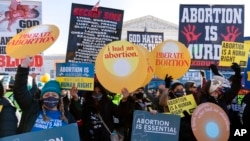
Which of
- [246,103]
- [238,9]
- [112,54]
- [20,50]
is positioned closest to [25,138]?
[20,50]

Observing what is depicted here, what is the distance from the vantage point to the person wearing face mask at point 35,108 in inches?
179

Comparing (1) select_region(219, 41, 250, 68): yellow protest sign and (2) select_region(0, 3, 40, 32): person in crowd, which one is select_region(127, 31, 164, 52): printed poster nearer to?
(1) select_region(219, 41, 250, 68): yellow protest sign

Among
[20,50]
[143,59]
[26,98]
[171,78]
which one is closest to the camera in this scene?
[26,98]

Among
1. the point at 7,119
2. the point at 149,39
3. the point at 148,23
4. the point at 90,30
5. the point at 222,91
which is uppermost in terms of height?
the point at 148,23

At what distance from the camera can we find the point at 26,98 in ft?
15.1

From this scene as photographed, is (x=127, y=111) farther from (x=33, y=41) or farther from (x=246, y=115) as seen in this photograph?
(x=246, y=115)

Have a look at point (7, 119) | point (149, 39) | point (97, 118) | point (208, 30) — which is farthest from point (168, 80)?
point (149, 39)

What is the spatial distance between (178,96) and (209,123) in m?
0.77

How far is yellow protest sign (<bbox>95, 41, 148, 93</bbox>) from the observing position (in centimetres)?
539

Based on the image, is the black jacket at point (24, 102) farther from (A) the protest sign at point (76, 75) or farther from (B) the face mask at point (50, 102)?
(A) the protest sign at point (76, 75)

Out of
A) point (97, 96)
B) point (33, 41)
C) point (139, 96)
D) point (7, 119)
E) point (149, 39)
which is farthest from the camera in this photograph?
point (149, 39)

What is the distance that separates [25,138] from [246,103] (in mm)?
3587

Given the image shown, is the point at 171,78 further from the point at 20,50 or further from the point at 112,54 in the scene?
the point at 20,50

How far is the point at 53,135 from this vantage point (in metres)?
4.05
